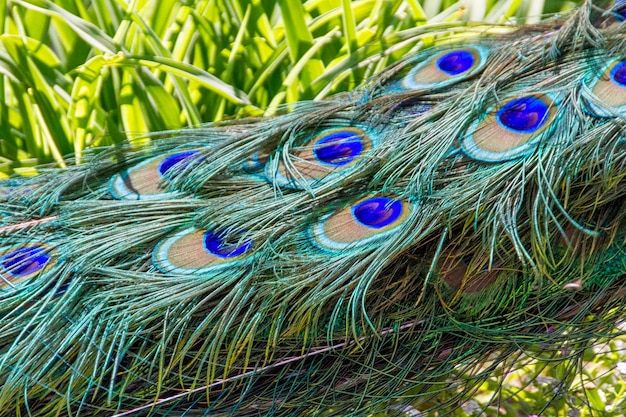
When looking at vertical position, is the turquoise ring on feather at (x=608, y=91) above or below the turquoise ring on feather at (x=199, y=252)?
above

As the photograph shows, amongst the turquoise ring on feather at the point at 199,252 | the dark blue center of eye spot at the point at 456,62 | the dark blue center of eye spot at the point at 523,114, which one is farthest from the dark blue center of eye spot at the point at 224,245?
the dark blue center of eye spot at the point at 456,62

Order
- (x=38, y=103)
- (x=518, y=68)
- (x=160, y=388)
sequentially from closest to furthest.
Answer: (x=160, y=388) < (x=518, y=68) < (x=38, y=103)

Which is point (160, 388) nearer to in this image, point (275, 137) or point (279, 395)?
point (279, 395)

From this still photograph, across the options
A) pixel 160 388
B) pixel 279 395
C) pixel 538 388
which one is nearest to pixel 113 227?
pixel 160 388

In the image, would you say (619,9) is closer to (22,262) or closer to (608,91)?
(608,91)

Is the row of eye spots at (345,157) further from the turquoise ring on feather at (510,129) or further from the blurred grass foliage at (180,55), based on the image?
the blurred grass foliage at (180,55)

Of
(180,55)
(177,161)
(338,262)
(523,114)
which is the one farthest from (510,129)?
(180,55)
